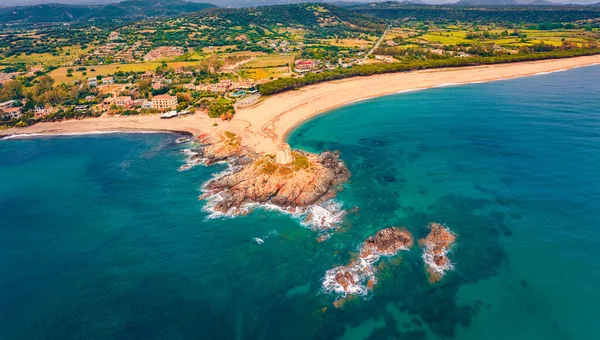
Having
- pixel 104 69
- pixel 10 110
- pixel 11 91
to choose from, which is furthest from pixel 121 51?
pixel 10 110

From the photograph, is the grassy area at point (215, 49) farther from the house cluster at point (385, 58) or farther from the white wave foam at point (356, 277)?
the white wave foam at point (356, 277)

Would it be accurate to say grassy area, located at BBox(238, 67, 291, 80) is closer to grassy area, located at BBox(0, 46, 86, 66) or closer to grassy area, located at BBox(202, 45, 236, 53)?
grassy area, located at BBox(202, 45, 236, 53)

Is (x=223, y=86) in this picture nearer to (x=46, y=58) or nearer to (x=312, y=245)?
(x=312, y=245)

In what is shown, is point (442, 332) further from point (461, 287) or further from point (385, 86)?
point (385, 86)

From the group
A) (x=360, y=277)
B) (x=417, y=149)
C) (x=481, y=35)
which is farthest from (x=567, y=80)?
(x=360, y=277)

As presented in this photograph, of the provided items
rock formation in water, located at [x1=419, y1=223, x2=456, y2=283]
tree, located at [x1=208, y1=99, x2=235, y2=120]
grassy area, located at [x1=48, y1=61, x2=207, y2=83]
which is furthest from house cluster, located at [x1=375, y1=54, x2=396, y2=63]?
rock formation in water, located at [x1=419, y1=223, x2=456, y2=283]

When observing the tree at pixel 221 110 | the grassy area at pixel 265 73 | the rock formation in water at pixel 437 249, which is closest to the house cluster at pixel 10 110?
the tree at pixel 221 110

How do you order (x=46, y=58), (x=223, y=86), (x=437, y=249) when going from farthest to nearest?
(x=46, y=58)
(x=223, y=86)
(x=437, y=249)
